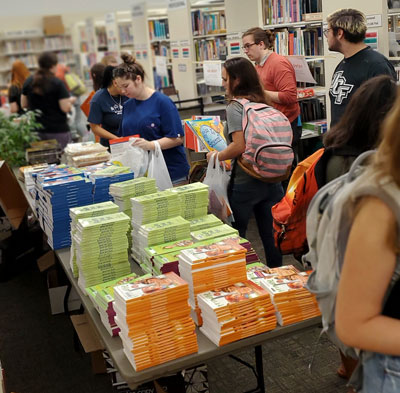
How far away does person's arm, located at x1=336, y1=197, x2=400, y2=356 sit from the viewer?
1024 millimetres

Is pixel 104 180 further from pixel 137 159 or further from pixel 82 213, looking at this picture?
pixel 82 213

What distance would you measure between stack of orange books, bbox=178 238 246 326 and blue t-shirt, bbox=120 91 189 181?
1.69 m

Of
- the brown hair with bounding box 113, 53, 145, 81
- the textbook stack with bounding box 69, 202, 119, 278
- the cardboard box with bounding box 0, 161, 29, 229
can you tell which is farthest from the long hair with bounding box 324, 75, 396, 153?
the cardboard box with bounding box 0, 161, 29, 229

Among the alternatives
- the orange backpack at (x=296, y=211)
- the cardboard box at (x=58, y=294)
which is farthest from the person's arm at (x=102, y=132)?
the orange backpack at (x=296, y=211)

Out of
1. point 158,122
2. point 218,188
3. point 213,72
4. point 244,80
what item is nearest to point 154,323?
point 218,188

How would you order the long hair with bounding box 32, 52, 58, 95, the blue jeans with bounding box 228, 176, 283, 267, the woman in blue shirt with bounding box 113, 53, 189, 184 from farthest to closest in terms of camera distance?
the long hair with bounding box 32, 52, 58, 95 < the woman in blue shirt with bounding box 113, 53, 189, 184 < the blue jeans with bounding box 228, 176, 283, 267

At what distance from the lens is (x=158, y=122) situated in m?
3.59

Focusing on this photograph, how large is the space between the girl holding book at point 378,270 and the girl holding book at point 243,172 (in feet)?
6.36

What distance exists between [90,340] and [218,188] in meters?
1.08

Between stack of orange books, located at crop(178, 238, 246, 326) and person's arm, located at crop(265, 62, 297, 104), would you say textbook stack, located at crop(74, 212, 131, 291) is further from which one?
person's arm, located at crop(265, 62, 297, 104)

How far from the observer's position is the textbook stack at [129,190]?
2801 millimetres

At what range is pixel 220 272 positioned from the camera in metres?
1.98

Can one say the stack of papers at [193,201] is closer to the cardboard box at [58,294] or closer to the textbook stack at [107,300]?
the textbook stack at [107,300]

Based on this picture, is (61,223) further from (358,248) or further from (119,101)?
(358,248)
